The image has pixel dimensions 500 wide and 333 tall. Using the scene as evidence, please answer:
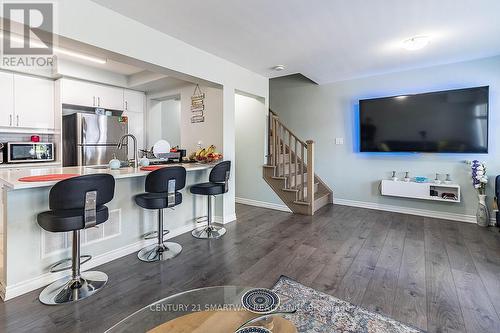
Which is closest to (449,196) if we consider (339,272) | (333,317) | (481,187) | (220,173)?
(481,187)

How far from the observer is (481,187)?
12.0ft

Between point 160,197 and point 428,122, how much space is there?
14.0 ft

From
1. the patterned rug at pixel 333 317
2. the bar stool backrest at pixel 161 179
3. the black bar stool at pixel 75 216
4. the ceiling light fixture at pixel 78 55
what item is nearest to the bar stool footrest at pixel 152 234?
the bar stool backrest at pixel 161 179

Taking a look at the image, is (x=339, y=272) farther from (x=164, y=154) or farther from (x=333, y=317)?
(x=164, y=154)

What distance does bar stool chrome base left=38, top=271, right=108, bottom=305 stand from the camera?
1.92 metres

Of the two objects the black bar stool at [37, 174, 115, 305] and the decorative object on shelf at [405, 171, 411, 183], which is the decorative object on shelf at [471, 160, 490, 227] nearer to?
the decorative object on shelf at [405, 171, 411, 183]

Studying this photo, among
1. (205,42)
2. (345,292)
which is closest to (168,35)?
(205,42)

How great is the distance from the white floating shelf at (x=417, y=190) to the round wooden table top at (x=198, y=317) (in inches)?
156

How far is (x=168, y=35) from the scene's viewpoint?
113 inches

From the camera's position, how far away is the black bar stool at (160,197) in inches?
100

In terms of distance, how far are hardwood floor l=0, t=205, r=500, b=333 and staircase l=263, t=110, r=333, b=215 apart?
2.22 ft

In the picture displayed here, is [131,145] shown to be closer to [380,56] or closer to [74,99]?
[74,99]

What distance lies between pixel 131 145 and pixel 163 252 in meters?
3.00

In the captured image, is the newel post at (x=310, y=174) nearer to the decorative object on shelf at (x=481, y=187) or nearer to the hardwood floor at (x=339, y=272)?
the hardwood floor at (x=339, y=272)
